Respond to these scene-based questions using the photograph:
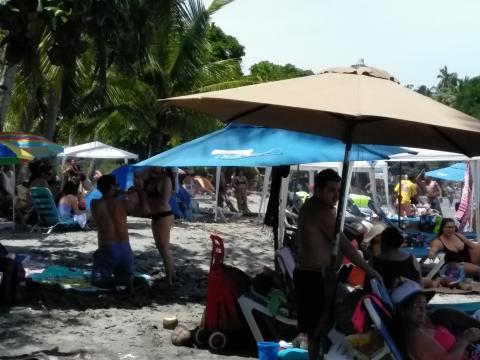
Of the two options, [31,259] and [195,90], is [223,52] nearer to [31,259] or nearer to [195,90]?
[195,90]

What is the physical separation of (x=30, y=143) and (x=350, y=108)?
27.5 feet

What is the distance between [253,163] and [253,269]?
3555 mm

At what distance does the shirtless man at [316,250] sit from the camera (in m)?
4.89

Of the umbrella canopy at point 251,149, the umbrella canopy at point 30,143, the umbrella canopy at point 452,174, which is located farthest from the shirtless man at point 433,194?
the umbrella canopy at point 251,149

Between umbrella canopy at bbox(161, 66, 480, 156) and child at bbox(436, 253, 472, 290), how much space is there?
402 centimetres

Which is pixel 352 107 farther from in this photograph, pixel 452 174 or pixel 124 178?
pixel 452 174

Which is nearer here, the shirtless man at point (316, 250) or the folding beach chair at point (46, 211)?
the shirtless man at point (316, 250)

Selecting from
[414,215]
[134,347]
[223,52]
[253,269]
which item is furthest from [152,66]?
[223,52]

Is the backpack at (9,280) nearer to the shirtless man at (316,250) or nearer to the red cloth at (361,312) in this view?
the shirtless man at (316,250)

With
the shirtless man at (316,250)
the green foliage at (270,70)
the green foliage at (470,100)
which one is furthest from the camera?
the green foliage at (470,100)

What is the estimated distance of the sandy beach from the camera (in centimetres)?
600

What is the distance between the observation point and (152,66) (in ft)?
65.3

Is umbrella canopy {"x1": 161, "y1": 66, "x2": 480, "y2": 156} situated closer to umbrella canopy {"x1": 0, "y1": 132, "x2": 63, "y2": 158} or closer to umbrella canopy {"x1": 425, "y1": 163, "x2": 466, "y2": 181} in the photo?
umbrella canopy {"x1": 0, "y1": 132, "x2": 63, "y2": 158}

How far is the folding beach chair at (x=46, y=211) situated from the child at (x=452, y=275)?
7.63 meters
